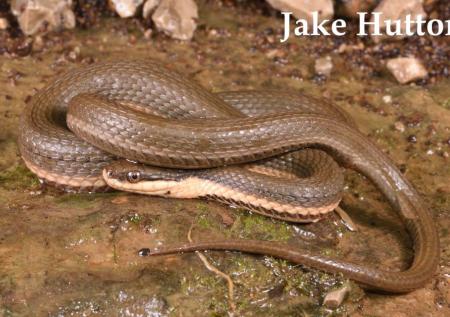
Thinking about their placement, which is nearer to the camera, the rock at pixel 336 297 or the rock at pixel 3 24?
the rock at pixel 336 297

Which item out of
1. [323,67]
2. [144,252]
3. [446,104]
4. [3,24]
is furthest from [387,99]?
[3,24]

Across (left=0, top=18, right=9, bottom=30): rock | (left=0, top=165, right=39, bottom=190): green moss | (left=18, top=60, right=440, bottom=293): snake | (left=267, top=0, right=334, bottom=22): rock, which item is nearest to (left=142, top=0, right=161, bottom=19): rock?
(left=267, top=0, right=334, bottom=22): rock

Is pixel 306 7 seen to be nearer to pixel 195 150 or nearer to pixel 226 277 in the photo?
pixel 195 150

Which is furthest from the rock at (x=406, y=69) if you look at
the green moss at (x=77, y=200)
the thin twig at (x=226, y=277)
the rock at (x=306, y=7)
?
the green moss at (x=77, y=200)

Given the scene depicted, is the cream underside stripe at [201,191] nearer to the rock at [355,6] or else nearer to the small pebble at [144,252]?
the small pebble at [144,252]

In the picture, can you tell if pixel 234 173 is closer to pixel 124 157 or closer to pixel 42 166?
pixel 124 157
